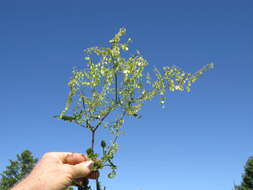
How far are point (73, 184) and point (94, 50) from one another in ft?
9.43

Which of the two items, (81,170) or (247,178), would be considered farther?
(247,178)

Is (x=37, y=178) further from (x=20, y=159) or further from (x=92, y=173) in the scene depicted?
(x=20, y=159)

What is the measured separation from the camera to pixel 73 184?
16.5 feet

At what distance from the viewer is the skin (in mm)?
4759

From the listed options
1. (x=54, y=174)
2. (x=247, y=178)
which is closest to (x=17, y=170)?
(x=247, y=178)

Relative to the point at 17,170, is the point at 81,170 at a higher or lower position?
lower

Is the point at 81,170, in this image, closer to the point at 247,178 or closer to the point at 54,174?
the point at 54,174

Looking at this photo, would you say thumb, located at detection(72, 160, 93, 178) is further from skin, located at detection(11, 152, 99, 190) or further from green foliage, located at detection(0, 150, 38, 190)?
green foliage, located at detection(0, 150, 38, 190)

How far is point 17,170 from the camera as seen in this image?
44.8m

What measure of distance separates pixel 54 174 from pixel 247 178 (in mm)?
35865

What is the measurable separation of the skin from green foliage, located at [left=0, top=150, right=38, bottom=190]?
39124mm

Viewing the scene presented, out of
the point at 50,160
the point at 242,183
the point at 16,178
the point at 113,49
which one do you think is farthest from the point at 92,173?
the point at 16,178

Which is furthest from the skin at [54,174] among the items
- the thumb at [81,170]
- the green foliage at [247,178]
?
the green foliage at [247,178]

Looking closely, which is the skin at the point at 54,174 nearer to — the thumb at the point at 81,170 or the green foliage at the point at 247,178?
the thumb at the point at 81,170
